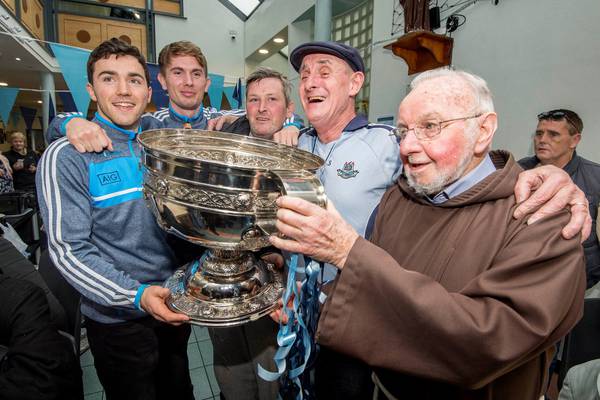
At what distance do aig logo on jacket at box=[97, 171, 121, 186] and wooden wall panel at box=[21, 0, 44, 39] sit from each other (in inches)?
260

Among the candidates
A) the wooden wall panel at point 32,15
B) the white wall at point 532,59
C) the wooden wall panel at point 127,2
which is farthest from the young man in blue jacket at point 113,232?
the wooden wall panel at point 127,2

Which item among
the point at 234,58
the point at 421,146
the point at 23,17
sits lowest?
the point at 421,146

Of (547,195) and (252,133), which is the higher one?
(252,133)

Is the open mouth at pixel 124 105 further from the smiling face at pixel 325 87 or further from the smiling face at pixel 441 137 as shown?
the smiling face at pixel 441 137

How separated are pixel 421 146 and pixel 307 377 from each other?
0.66m

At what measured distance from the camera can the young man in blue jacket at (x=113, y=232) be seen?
2.92 feet

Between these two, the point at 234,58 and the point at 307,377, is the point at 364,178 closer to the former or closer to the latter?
the point at 307,377

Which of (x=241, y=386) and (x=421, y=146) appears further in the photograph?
(x=241, y=386)

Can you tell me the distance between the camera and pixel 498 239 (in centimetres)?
70

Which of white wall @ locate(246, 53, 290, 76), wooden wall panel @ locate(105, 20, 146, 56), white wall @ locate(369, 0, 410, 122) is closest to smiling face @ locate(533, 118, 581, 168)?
white wall @ locate(369, 0, 410, 122)

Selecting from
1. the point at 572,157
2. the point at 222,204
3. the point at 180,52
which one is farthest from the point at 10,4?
the point at 572,157

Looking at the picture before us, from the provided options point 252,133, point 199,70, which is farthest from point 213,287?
point 199,70

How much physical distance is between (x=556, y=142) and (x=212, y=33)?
968 centimetres

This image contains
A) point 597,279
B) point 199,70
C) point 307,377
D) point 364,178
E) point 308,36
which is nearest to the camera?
point 307,377
